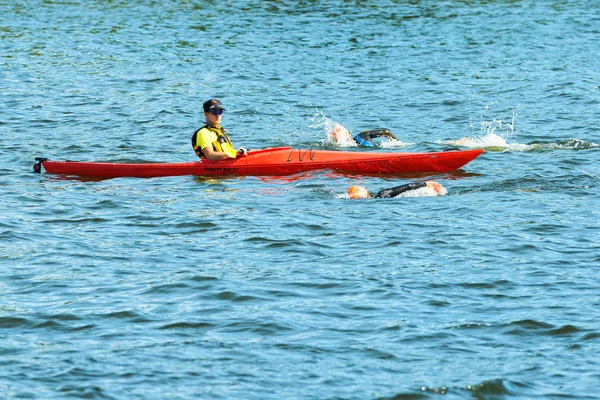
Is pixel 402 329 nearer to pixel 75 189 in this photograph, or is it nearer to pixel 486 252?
pixel 486 252

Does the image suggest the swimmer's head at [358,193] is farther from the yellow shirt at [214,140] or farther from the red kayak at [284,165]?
the yellow shirt at [214,140]

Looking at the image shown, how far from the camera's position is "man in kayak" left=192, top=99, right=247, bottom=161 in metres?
14.0

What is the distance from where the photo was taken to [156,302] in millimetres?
8875

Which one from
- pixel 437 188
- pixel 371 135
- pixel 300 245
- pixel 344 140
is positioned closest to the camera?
pixel 300 245

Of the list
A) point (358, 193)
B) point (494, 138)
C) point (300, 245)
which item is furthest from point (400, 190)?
point (494, 138)

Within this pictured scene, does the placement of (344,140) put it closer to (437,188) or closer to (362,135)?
(362,135)

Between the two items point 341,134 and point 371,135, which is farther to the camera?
point 341,134

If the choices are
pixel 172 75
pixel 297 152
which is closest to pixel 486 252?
pixel 297 152

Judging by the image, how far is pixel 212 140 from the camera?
46.2 ft

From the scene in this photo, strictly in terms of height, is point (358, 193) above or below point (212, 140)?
below

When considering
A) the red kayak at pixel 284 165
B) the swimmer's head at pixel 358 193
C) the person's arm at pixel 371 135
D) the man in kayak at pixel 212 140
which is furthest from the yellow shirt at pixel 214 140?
the person's arm at pixel 371 135

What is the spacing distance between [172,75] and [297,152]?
9.50 meters

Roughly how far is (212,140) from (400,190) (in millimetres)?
2911

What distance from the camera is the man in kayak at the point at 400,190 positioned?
1255 cm
